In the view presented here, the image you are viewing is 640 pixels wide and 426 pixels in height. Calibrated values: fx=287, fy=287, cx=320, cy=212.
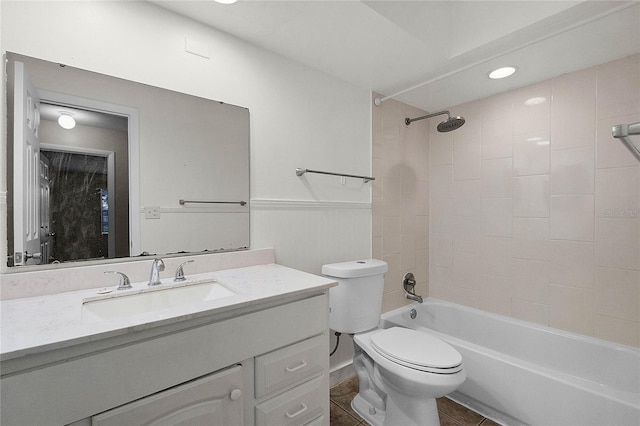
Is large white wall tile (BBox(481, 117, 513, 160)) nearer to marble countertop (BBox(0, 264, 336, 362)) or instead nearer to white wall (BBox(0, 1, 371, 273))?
white wall (BBox(0, 1, 371, 273))

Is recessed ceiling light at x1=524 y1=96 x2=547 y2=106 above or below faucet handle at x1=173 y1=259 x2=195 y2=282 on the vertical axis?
above

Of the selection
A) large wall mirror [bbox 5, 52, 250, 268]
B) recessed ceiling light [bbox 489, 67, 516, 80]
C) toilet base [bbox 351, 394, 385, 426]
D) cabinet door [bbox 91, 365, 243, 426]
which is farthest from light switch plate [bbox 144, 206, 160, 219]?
recessed ceiling light [bbox 489, 67, 516, 80]

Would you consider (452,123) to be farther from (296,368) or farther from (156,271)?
(156,271)

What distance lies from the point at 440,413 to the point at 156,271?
1739 mm

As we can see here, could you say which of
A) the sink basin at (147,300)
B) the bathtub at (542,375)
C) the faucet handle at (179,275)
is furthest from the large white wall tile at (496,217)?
the faucet handle at (179,275)

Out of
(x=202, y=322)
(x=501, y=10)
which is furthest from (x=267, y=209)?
(x=501, y=10)

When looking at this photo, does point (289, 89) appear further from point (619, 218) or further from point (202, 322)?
point (619, 218)

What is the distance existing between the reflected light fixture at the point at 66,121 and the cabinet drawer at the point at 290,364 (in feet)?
3.74

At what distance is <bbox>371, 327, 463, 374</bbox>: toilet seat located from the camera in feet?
4.32

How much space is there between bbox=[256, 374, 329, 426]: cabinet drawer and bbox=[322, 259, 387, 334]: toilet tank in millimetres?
536

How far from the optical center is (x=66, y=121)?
1.11m

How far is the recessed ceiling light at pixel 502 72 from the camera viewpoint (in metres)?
1.80

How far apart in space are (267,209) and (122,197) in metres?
0.68

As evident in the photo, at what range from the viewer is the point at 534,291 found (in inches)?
78.9
